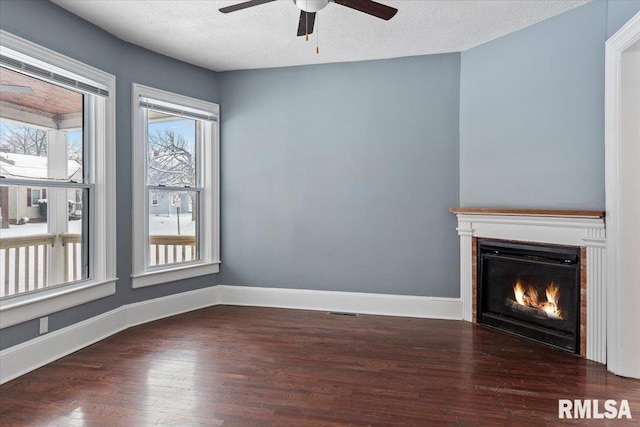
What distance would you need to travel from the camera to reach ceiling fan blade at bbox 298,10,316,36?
2564 mm

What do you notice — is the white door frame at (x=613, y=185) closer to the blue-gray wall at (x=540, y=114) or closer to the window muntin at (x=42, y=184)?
the blue-gray wall at (x=540, y=114)

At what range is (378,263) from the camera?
14.4 feet

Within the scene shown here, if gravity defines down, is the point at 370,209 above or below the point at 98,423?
above

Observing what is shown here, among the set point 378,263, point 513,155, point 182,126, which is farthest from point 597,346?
point 182,126

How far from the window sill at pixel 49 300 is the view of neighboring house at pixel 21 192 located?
0.57 metres

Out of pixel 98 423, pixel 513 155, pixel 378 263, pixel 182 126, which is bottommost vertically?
pixel 98 423

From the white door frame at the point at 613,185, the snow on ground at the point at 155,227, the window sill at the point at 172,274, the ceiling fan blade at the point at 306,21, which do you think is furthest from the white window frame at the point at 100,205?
the white door frame at the point at 613,185

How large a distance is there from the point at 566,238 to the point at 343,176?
2241 millimetres

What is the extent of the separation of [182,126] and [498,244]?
3593 millimetres

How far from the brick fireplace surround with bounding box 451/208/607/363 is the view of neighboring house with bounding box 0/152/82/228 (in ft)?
12.2

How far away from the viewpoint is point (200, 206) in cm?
469

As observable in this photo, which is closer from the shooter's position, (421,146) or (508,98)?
(508,98)

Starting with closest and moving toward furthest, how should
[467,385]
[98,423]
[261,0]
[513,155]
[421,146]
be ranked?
[98,423]
[261,0]
[467,385]
[513,155]
[421,146]

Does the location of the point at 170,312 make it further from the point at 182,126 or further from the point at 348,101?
the point at 348,101
